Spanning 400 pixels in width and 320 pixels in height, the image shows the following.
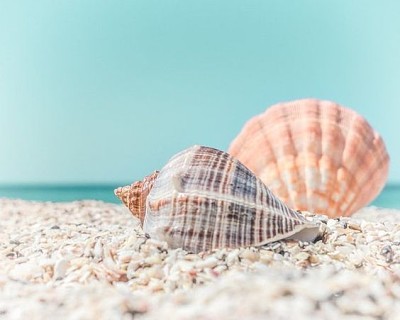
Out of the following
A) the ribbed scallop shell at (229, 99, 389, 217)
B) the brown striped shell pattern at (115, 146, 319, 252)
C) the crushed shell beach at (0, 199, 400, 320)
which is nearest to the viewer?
the crushed shell beach at (0, 199, 400, 320)

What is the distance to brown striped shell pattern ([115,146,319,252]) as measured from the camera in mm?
1997

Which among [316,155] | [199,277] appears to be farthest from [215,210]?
[316,155]

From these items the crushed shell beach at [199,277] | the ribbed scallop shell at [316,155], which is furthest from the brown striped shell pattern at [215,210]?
the ribbed scallop shell at [316,155]

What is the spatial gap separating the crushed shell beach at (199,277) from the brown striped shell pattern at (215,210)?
1.8 inches

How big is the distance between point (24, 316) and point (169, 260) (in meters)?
0.62

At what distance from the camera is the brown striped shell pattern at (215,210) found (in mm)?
1997

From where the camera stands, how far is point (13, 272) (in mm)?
2033

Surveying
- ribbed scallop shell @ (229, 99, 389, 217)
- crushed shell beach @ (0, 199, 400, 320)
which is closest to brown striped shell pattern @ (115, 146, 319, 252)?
crushed shell beach @ (0, 199, 400, 320)

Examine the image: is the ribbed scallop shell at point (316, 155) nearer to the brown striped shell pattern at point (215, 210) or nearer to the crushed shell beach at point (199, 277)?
the crushed shell beach at point (199, 277)

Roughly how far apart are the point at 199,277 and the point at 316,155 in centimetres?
231

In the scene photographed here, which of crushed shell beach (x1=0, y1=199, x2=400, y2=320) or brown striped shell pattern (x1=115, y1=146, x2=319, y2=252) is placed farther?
brown striped shell pattern (x1=115, y1=146, x2=319, y2=252)

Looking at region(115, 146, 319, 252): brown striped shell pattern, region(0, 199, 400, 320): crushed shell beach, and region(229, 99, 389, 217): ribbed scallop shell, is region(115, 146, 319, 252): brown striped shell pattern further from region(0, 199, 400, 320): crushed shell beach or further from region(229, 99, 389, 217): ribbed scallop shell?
region(229, 99, 389, 217): ribbed scallop shell

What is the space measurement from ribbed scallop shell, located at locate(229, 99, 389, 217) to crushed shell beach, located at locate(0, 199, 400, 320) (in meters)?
1.12

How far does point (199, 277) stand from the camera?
1777mm
